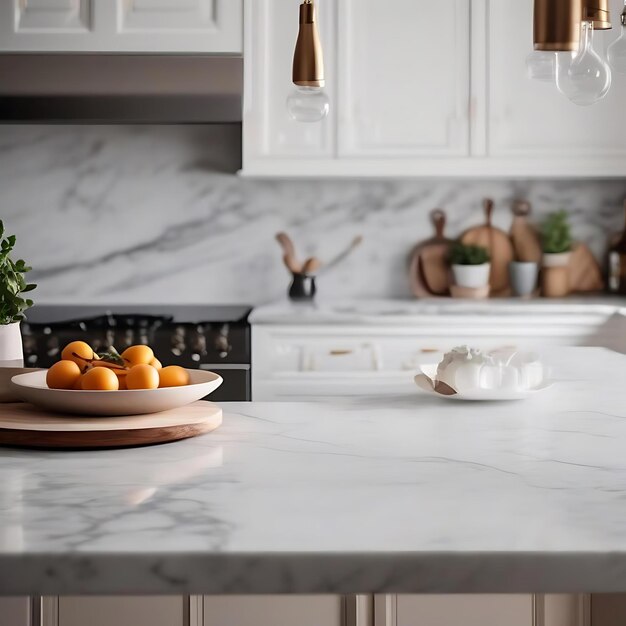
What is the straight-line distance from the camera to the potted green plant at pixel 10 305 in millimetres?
1478

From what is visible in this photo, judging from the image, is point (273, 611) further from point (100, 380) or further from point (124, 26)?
point (124, 26)

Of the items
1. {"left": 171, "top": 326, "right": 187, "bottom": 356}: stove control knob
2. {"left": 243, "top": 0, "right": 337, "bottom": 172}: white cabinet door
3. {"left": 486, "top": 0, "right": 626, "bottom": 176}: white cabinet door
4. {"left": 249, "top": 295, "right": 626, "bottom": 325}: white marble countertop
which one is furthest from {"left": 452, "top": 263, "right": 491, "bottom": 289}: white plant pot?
{"left": 171, "top": 326, "right": 187, "bottom": 356}: stove control knob

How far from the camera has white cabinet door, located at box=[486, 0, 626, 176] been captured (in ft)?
11.2

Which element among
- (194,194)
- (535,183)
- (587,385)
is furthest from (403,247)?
(587,385)

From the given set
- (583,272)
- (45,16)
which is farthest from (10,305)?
(583,272)

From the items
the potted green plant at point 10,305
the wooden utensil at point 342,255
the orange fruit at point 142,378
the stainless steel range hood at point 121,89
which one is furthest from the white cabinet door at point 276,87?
the orange fruit at point 142,378

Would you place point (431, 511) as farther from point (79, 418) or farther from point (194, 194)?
point (194, 194)

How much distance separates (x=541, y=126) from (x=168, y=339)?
1659mm

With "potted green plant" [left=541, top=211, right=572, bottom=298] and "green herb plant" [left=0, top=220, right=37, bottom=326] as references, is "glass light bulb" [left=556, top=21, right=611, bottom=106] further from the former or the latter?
"potted green plant" [left=541, top=211, right=572, bottom=298]

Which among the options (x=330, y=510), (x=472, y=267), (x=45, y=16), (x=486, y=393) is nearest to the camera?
(x=330, y=510)

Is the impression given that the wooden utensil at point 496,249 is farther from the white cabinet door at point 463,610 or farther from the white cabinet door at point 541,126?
the white cabinet door at point 463,610

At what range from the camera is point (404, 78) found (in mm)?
3395

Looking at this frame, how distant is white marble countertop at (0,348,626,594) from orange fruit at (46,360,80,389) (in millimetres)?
154

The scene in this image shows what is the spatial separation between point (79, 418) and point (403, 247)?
2.70 m
